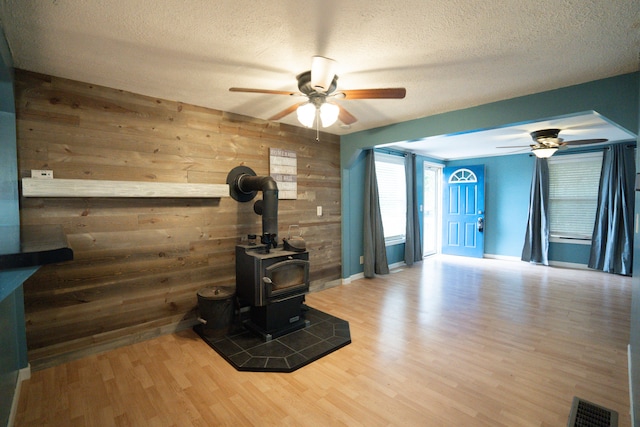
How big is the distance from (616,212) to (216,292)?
6530 mm

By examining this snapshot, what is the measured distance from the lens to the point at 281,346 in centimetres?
262

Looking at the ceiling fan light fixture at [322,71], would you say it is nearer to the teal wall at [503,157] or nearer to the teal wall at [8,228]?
the teal wall at [8,228]

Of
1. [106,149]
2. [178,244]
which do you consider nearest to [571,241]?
[178,244]

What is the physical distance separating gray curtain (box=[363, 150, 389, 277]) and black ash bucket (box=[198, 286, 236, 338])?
8.57 feet

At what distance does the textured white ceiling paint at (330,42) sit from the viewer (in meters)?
1.54

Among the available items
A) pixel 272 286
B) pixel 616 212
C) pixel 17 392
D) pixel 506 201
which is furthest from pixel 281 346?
pixel 616 212

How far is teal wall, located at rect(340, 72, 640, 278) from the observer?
7.74ft

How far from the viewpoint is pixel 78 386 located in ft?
6.81

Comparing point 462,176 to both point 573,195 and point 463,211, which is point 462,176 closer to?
point 463,211

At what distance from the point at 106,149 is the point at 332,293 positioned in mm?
3138

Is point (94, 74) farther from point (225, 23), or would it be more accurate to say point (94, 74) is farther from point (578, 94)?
point (578, 94)

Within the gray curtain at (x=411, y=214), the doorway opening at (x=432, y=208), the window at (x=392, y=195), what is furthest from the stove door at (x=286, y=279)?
the doorway opening at (x=432, y=208)

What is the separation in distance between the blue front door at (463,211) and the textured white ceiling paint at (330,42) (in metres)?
4.24

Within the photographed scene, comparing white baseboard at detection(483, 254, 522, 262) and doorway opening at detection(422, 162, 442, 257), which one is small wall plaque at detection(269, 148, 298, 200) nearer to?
doorway opening at detection(422, 162, 442, 257)
